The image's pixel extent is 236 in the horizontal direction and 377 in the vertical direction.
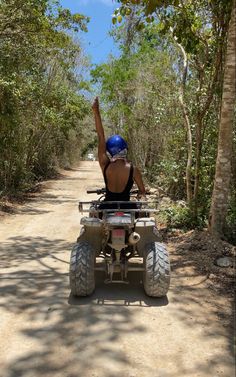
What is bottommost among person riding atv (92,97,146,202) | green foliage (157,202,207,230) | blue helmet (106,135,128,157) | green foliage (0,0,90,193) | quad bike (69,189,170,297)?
green foliage (157,202,207,230)

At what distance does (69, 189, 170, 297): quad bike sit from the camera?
4898 millimetres

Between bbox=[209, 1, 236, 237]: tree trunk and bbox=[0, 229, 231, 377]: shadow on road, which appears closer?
bbox=[0, 229, 231, 377]: shadow on road

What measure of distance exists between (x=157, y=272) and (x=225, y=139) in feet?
9.65

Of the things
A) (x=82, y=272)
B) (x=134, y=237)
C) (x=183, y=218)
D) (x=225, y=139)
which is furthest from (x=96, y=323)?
(x=183, y=218)

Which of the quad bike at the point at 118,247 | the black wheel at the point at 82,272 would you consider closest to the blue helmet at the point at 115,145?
the quad bike at the point at 118,247

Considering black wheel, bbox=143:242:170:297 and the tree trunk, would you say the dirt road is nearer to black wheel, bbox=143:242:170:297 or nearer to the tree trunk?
black wheel, bbox=143:242:170:297

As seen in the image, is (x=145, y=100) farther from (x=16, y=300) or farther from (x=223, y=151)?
(x=16, y=300)

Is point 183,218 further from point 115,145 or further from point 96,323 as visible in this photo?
point 96,323

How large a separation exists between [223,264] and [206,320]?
5.74 feet

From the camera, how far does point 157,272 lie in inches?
193

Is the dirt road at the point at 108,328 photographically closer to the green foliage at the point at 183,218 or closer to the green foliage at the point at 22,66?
the green foliage at the point at 183,218

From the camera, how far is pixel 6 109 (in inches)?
494

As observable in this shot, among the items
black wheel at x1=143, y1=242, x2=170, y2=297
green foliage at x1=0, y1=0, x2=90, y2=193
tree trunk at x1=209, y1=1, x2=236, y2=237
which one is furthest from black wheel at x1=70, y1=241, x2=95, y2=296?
green foliage at x1=0, y1=0, x2=90, y2=193

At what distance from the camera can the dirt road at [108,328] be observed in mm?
3537
